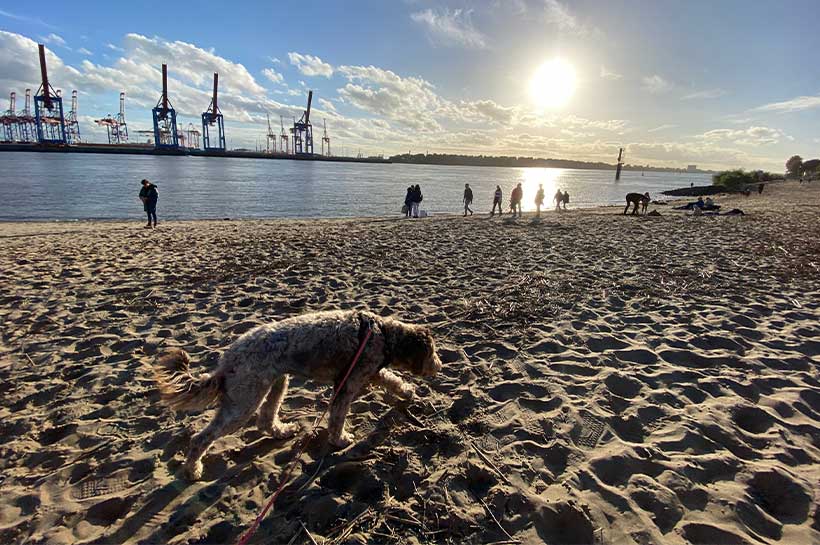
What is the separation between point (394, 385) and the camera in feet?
13.2

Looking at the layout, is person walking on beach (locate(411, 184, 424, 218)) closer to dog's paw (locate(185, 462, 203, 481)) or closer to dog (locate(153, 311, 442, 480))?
dog (locate(153, 311, 442, 480))

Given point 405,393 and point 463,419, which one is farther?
point 405,393

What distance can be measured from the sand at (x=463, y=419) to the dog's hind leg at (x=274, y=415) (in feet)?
0.45

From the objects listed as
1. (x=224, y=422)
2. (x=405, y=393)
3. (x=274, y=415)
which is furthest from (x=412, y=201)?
(x=224, y=422)

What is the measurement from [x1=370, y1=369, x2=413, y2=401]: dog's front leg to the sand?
18 cm

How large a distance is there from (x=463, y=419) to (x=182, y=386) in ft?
8.57

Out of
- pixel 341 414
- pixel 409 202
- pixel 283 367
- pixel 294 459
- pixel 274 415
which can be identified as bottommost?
pixel 294 459

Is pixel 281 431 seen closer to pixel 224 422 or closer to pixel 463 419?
pixel 224 422

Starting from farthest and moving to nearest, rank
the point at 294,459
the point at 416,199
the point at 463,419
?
the point at 416,199 < the point at 463,419 < the point at 294,459

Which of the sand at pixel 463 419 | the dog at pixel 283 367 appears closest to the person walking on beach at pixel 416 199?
the sand at pixel 463 419

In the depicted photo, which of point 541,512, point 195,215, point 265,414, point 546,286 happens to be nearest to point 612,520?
point 541,512

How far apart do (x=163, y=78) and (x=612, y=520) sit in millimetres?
153046

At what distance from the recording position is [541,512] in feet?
9.12

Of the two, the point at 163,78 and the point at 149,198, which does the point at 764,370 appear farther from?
the point at 163,78
